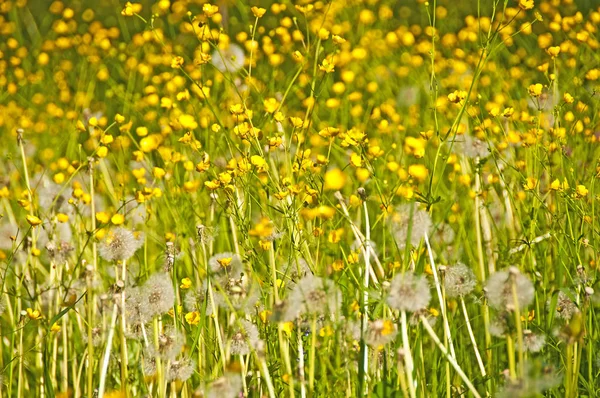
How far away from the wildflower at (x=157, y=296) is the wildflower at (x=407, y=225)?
17.9 inches

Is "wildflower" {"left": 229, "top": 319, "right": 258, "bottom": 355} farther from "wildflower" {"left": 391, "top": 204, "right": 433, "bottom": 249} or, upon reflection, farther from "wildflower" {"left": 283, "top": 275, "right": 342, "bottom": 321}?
"wildflower" {"left": 391, "top": 204, "right": 433, "bottom": 249}

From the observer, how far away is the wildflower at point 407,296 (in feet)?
4.42

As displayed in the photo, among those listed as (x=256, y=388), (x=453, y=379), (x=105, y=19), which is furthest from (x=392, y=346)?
(x=105, y=19)

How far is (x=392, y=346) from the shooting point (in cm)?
186

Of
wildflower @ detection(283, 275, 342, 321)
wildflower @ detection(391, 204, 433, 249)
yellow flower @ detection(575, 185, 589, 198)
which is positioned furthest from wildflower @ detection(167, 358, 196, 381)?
yellow flower @ detection(575, 185, 589, 198)

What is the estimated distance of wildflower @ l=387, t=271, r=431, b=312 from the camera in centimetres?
135

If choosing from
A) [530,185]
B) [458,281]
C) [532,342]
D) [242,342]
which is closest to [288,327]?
[242,342]

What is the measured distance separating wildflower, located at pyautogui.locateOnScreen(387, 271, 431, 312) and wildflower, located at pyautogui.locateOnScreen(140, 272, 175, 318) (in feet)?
1.60

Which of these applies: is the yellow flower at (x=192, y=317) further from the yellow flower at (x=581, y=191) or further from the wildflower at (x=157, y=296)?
the yellow flower at (x=581, y=191)

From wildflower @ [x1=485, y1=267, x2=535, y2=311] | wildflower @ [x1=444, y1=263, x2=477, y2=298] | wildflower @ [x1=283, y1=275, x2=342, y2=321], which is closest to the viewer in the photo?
wildflower @ [x1=485, y1=267, x2=535, y2=311]

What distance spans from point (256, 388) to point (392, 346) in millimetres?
305

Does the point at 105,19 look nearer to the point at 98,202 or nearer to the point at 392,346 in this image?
the point at 98,202

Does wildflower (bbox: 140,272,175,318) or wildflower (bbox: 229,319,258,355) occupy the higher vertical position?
wildflower (bbox: 140,272,175,318)

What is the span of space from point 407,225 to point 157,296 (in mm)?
507
